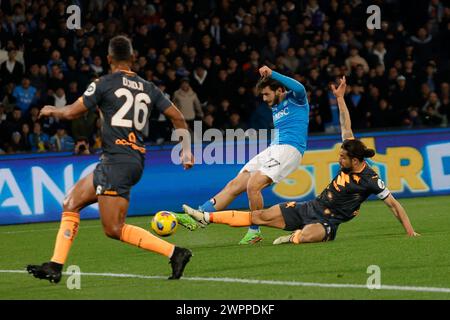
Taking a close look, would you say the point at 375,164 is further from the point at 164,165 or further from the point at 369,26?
the point at 369,26

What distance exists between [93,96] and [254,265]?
2501mm

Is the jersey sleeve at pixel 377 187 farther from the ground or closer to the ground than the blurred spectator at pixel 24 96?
closer to the ground

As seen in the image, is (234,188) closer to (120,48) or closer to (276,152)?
(276,152)

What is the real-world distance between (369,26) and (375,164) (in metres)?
6.08

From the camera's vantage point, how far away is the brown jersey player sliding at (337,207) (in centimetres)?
1192

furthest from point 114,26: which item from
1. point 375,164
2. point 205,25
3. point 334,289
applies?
point 334,289

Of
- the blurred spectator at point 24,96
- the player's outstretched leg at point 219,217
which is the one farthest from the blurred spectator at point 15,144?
the player's outstretched leg at point 219,217

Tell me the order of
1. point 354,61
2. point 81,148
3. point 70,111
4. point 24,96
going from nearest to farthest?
1. point 70,111
2. point 81,148
3. point 24,96
4. point 354,61

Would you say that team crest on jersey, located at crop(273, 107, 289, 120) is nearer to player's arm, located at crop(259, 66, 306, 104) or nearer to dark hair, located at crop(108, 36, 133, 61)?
player's arm, located at crop(259, 66, 306, 104)

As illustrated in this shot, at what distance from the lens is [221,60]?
22203 mm

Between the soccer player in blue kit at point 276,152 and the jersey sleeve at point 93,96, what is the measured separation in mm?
3601

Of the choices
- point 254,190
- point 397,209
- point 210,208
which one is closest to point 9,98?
point 210,208

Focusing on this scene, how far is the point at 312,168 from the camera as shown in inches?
718

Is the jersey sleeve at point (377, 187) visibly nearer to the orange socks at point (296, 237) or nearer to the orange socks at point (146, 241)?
the orange socks at point (296, 237)
